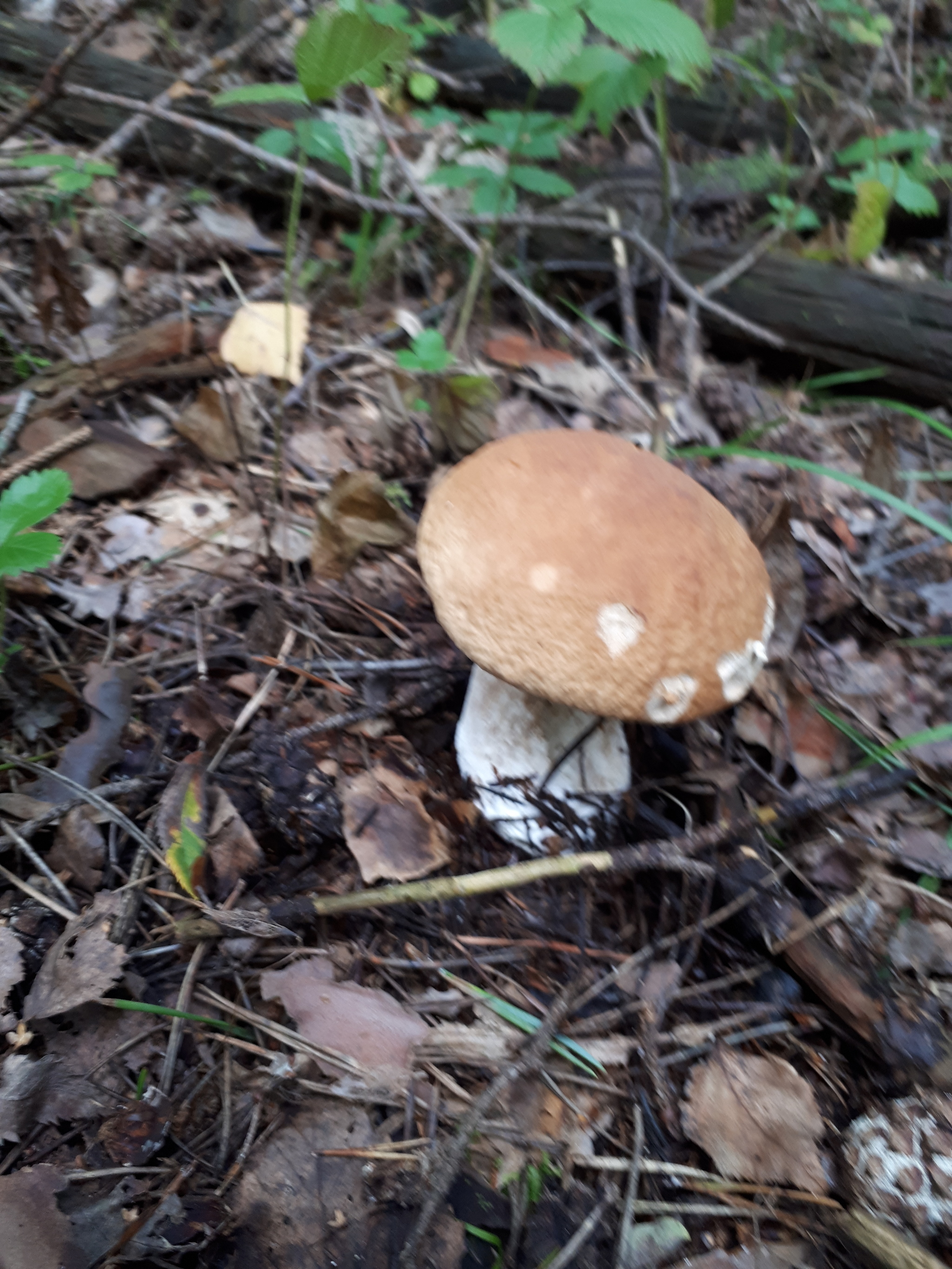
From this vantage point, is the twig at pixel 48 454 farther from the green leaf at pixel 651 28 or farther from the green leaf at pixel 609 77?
the green leaf at pixel 609 77

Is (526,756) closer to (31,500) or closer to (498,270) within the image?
(31,500)

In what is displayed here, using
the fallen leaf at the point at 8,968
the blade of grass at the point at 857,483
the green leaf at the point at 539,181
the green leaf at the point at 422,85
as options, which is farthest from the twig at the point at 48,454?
the green leaf at the point at 422,85

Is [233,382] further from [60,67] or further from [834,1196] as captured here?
[834,1196]

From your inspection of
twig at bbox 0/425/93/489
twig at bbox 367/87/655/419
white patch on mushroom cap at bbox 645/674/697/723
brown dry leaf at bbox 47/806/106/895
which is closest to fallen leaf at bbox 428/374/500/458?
twig at bbox 367/87/655/419

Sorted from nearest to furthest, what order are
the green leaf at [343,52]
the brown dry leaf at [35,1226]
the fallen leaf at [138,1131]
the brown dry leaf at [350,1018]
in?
the brown dry leaf at [35,1226]
the fallen leaf at [138,1131]
the brown dry leaf at [350,1018]
the green leaf at [343,52]

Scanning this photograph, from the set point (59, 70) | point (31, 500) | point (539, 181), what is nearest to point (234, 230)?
point (59, 70)

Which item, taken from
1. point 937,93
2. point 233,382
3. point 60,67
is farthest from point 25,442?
point 937,93
